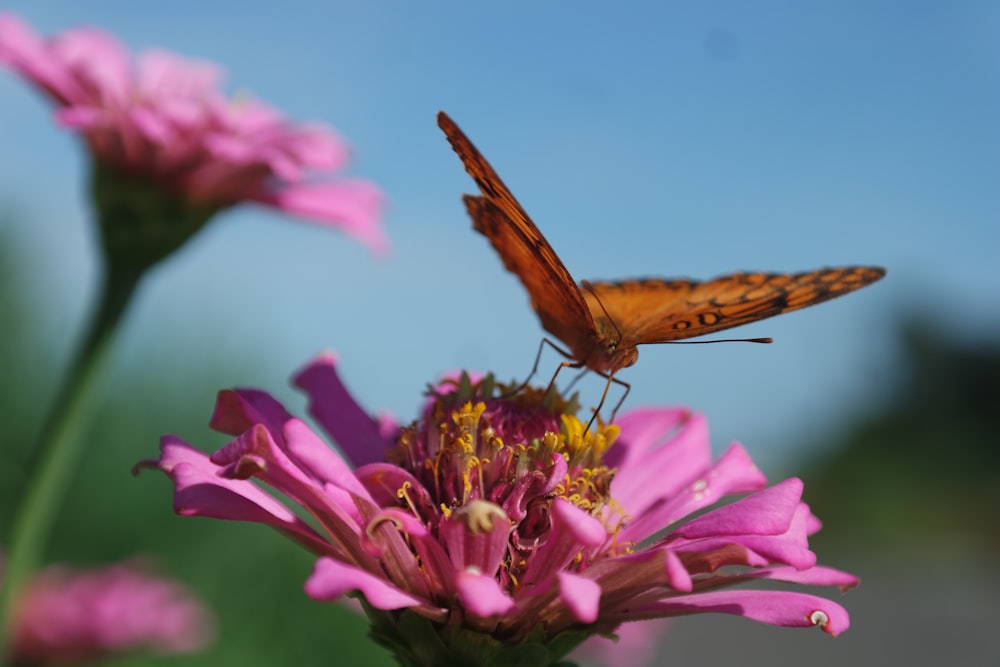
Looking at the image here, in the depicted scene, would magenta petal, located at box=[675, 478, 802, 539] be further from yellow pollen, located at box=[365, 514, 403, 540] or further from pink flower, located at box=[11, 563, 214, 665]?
pink flower, located at box=[11, 563, 214, 665]

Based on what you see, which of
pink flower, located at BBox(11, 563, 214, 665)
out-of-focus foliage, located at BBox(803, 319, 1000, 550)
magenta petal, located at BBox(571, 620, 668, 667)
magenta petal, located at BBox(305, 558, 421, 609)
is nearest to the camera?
magenta petal, located at BBox(305, 558, 421, 609)

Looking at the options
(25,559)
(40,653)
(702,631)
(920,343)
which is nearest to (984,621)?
(702,631)

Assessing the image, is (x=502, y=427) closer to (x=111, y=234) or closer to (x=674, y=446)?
(x=674, y=446)

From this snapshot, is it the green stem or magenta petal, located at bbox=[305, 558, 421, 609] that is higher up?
the green stem

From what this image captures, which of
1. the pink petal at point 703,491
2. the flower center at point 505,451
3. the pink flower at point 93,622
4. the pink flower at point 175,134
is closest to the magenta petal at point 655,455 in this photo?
the pink petal at point 703,491

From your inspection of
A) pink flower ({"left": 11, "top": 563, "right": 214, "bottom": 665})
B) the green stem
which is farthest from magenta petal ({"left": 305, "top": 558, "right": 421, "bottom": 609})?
pink flower ({"left": 11, "top": 563, "right": 214, "bottom": 665})

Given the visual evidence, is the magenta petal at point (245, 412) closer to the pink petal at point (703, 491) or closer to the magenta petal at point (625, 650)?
the pink petal at point (703, 491)
